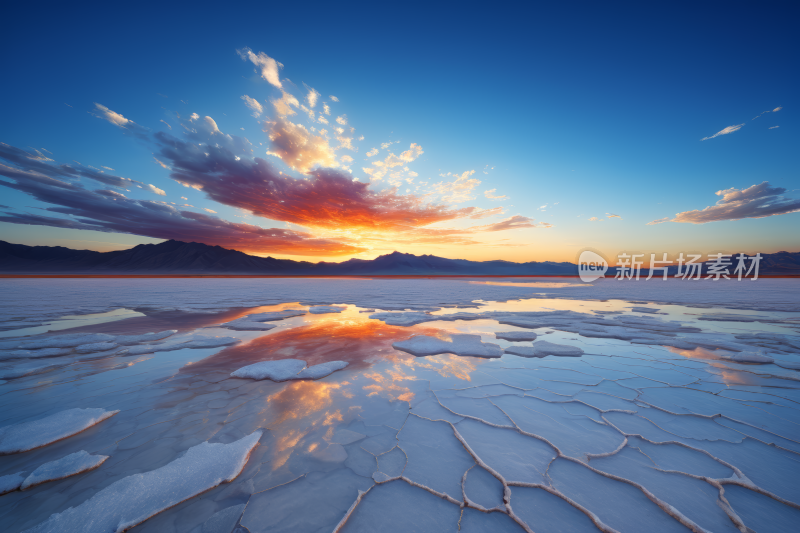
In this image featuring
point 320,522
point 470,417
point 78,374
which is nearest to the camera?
point 320,522

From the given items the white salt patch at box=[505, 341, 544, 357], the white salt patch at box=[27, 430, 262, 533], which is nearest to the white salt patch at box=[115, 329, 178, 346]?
the white salt patch at box=[27, 430, 262, 533]

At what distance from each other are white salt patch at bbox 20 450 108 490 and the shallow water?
2.5 inches

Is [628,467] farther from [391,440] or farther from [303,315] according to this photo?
[303,315]

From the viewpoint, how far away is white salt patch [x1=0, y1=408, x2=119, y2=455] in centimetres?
214

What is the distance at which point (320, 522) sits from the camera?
1511 millimetres

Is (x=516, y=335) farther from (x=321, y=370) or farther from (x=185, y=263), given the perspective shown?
(x=185, y=263)

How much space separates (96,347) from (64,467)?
3954mm

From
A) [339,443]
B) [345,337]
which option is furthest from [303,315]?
[339,443]

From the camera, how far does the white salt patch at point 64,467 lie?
177cm

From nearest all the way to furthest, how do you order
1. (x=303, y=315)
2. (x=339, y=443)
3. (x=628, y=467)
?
(x=628, y=467) < (x=339, y=443) < (x=303, y=315)

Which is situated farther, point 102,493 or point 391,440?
point 391,440

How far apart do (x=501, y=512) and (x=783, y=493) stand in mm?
1938

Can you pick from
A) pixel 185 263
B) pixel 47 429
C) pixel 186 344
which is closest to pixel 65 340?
pixel 186 344

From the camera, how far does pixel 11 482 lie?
1.75 meters
